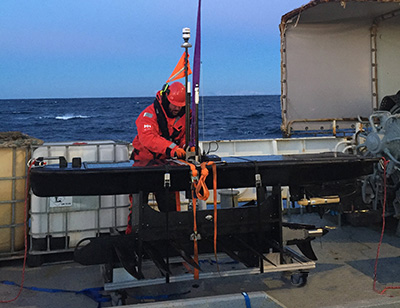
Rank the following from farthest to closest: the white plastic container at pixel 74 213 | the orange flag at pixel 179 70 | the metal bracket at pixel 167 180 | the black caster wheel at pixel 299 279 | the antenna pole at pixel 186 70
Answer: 1. the white plastic container at pixel 74 213
2. the black caster wheel at pixel 299 279
3. the orange flag at pixel 179 70
4. the antenna pole at pixel 186 70
5. the metal bracket at pixel 167 180

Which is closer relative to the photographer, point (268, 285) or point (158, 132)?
point (268, 285)

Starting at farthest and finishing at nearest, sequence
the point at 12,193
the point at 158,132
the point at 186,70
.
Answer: the point at 12,193 → the point at 158,132 → the point at 186,70

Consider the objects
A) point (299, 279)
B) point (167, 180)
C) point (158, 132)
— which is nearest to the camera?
point (167, 180)

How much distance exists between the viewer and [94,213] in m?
4.84

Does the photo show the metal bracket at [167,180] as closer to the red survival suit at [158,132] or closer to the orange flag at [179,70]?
the red survival suit at [158,132]

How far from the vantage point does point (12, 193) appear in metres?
4.73

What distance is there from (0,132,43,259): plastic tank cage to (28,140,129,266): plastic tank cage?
0.16m

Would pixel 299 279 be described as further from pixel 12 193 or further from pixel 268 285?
pixel 12 193

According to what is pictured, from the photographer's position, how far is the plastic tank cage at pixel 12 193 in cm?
471

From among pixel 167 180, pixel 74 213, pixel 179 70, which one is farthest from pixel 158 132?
pixel 74 213

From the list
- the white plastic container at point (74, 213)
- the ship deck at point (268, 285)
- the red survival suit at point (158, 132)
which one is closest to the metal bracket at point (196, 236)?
the ship deck at point (268, 285)

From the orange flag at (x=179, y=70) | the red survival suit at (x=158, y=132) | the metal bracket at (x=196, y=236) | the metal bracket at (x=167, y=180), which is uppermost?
the orange flag at (x=179, y=70)

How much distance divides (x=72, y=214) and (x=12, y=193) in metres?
0.71

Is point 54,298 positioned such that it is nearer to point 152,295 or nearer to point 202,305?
point 152,295
